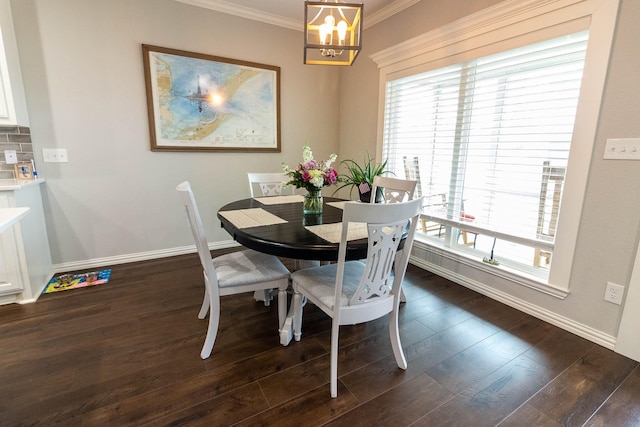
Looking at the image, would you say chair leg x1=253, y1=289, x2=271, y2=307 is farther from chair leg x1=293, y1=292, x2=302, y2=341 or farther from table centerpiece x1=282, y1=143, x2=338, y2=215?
table centerpiece x1=282, y1=143, x2=338, y2=215

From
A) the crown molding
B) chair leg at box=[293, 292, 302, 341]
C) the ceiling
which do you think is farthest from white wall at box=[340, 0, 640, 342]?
the crown molding

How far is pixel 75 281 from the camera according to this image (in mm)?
2609

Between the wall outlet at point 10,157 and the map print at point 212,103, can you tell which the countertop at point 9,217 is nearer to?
the wall outlet at point 10,157

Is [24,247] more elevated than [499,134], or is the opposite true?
[499,134]

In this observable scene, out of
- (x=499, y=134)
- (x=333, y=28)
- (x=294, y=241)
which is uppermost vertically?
(x=333, y=28)

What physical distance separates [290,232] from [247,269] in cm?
40

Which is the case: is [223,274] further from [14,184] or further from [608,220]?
[608,220]

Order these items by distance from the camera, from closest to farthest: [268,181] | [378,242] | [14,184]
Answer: [378,242], [14,184], [268,181]

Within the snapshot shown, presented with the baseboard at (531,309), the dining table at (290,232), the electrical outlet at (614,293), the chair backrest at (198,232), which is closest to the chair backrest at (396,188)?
the dining table at (290,232)

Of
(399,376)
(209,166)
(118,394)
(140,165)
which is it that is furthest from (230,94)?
(399,376)

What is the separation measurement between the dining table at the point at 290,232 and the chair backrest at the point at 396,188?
0.41 metres

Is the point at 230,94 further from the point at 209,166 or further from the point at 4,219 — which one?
the point at 4,219

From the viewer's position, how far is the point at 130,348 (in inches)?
70.9

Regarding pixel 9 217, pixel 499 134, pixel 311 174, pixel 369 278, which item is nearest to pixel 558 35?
pixel 499 134
